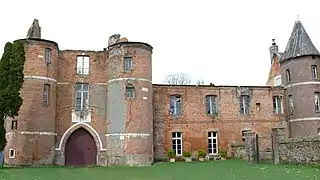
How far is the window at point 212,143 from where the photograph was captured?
3256 centimetres

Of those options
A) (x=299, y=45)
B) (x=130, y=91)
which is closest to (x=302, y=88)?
(x=299, y=45)

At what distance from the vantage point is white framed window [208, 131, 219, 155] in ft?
107

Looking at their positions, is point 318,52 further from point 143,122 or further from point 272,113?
point 143,122

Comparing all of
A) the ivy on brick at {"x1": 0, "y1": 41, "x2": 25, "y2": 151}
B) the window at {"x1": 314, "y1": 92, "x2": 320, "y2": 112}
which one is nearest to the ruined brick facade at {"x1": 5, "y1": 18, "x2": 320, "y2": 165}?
the window at {"x1": 314, "y1": 92, "x2": 320, "y2": 112}

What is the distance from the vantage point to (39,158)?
1074 inches

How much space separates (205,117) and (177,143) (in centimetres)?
324

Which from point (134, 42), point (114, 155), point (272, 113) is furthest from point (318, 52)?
point (114, 155)

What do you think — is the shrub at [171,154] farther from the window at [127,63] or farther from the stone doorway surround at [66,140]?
the window at [127,63]

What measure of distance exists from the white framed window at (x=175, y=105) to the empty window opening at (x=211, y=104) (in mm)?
2460

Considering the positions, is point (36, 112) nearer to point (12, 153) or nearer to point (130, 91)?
point (12, 153)

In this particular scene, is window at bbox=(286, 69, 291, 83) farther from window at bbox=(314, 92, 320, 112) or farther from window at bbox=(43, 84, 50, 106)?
window at bbox=(43, 84, 50, 106)

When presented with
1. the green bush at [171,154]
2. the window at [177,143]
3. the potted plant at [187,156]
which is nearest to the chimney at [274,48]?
the window at [177,143]

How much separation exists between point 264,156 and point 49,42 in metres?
17.3

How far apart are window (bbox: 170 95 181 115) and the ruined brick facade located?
0.08 m
